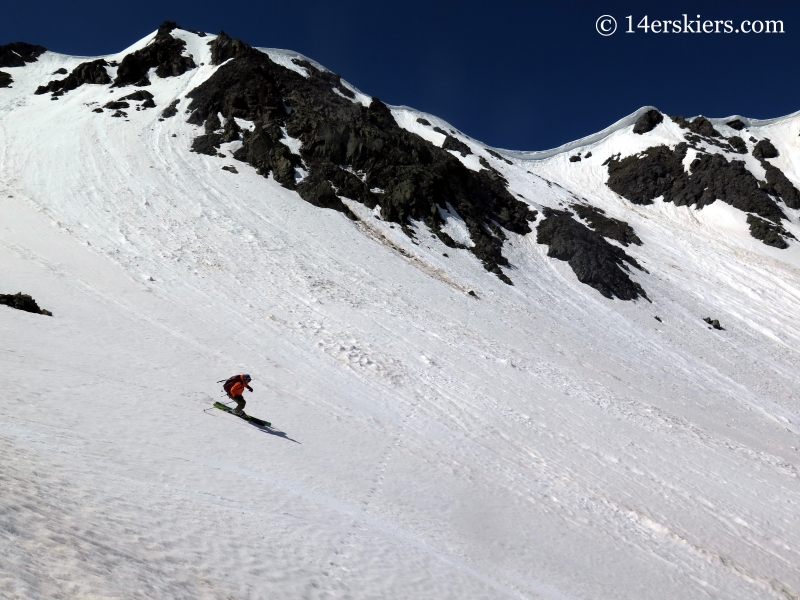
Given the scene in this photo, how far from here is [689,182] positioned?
64188mm

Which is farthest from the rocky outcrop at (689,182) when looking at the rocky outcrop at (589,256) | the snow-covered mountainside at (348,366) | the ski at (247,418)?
the ski at (247,418)

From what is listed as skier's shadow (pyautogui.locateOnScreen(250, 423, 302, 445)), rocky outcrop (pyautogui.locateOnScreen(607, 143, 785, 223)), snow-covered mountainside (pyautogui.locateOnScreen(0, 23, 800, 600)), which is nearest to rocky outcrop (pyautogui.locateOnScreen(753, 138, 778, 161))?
rocky outcrop (pyautogui.locateOnScreen(607, 143, 785, 223))

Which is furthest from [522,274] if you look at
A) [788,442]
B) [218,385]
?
[218,385]

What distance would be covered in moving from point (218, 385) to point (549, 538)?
9.38 meters

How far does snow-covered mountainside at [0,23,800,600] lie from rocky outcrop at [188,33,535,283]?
299mm

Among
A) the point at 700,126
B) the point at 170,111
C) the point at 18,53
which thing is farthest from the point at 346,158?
the point at 700,126

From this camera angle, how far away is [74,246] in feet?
77.7

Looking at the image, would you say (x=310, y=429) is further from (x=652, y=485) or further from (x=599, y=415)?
(x=599, y=415)

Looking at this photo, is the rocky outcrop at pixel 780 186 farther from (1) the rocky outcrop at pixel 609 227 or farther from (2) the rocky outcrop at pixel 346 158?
(2) the rocky outcrop at pixel 346 158

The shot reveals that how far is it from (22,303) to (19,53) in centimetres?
6376

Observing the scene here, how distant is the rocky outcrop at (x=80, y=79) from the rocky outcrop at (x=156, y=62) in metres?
1.73

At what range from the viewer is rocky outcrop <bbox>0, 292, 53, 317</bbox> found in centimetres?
1524

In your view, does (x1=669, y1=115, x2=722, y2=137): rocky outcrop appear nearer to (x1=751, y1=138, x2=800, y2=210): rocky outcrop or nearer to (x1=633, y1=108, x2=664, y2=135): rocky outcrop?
(x1=633, y1=108, x2=664, y2=135): rocky outcrop

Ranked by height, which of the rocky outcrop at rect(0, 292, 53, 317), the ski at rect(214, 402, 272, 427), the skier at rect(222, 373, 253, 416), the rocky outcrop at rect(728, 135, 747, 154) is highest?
the rocky outcrop at rect(728, 135, 747, 154)
